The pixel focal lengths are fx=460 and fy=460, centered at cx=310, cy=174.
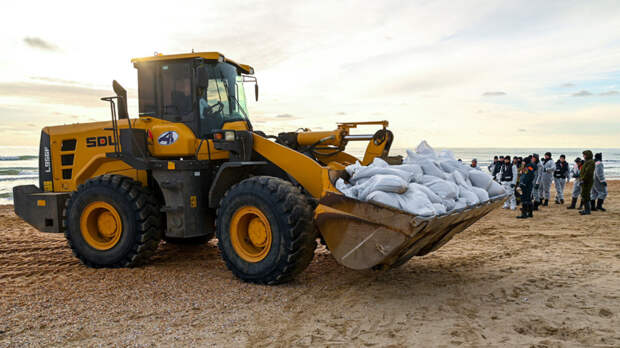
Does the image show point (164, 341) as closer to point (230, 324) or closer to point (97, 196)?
point (230, 324)

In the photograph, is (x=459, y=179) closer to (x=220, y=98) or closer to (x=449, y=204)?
(x=449, y=204)

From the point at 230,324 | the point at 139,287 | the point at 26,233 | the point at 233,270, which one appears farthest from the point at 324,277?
the point at 26,233

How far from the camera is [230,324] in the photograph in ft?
14.1

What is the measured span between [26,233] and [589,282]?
1047 centimetres

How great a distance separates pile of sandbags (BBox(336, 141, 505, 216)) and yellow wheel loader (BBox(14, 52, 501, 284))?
175 mm

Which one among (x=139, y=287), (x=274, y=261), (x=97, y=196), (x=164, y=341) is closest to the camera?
(x=164, y=341)

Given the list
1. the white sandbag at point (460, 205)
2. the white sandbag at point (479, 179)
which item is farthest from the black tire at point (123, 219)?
the white sandbag at point (479, 179)

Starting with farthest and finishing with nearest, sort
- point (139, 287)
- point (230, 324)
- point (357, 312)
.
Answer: point (139, 287), point (357, 312), point (230, 324)

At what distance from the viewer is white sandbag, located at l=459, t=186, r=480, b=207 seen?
5152mm

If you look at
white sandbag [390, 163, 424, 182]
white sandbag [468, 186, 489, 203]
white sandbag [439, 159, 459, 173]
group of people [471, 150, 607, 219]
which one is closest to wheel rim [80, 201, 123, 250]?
white sandbag [390, 163, 424, 182]

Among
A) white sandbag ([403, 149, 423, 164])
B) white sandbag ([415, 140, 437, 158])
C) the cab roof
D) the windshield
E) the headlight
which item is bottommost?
white sandbag ([403, 149, 423, 164])

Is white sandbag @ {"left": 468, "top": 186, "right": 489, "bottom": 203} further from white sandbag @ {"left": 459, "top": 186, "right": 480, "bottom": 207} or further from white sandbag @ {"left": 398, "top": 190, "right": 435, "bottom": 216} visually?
white sandbag @ {"left": 398, "top": 190, "right": 435, "bottom": 216}

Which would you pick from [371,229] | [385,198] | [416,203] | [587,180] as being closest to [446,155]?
[416,203]

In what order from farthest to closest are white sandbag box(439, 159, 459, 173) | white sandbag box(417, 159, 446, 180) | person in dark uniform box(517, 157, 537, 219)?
person in dark uniform box(517, 157, 537, 219)
white sandbag box(439, 159, 459, 173)
white sandbag box(417, 159, 446, 180)
